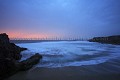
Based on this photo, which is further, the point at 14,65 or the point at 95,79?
the point at 14,65

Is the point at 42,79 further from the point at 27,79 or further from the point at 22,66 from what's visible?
the point at 22,66

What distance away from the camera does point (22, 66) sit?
8.52 m

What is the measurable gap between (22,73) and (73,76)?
2.81 metres

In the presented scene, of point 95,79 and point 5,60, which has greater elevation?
point 5,60

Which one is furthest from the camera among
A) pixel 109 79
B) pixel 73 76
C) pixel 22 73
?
pixel 22 73

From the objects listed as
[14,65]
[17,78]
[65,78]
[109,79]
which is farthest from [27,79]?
[109,79]

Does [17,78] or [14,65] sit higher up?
[14,65]

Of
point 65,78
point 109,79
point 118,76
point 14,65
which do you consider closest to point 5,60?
point 14,65

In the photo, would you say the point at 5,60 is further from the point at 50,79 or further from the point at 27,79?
the point at 50,79

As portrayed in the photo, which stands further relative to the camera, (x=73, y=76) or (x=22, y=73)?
(x=22, y=73)

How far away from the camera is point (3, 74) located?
7.00m

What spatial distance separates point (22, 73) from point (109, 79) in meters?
4.55

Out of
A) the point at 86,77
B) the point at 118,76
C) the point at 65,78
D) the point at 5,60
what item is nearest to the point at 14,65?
the point at 5,60

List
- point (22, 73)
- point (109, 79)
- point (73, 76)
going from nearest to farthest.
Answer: point (109, 79) → point (73, 76) → point (22, 73)
